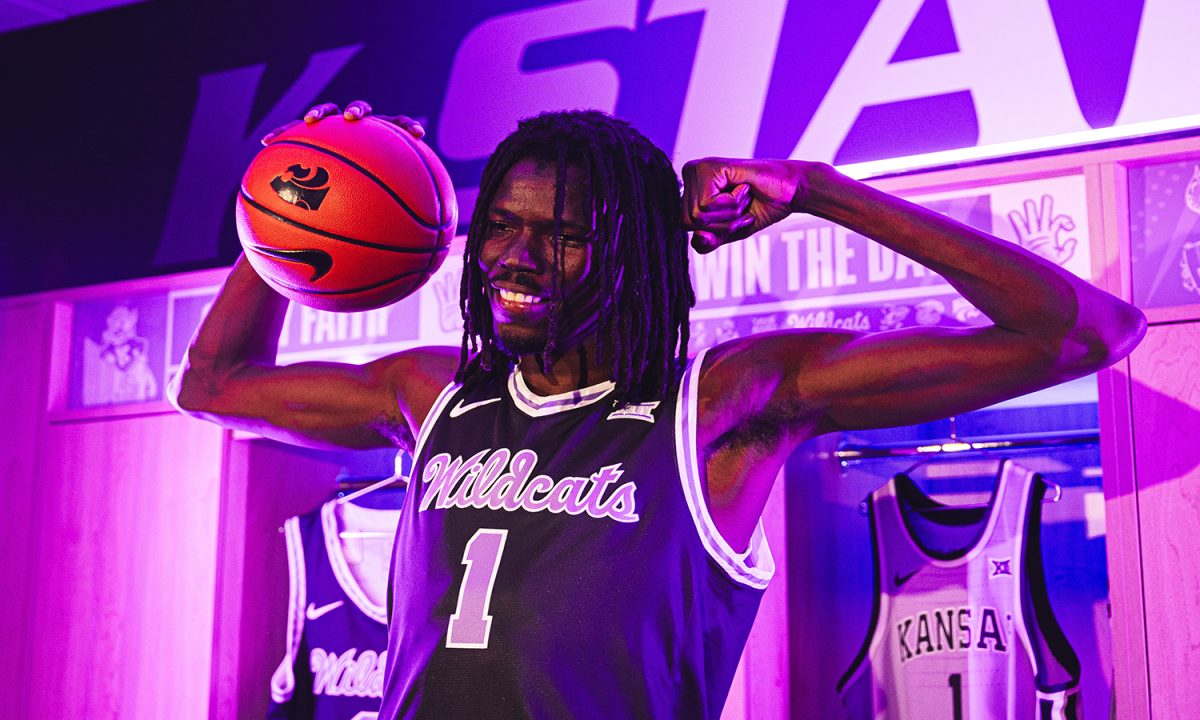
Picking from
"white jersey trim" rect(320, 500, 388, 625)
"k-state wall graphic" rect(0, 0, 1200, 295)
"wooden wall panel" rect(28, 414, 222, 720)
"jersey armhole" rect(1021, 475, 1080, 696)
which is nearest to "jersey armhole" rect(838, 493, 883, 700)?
"jersey armhole" rect(1021, 475, 1080, 696)

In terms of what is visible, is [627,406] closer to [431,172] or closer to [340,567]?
[431,172]

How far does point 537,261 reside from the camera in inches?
64.7

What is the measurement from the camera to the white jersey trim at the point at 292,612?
3.32 meters

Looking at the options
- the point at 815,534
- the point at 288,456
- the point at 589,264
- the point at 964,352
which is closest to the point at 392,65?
the point at 288,456

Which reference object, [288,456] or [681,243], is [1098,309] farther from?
[288,456]

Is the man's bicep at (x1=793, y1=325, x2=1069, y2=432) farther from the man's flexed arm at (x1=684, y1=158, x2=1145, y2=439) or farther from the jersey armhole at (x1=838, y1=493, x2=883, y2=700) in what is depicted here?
the jersey armhole at (x1=838, y1=493, x2=883, y2=700)

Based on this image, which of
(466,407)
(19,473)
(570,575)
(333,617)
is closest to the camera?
(570,575)

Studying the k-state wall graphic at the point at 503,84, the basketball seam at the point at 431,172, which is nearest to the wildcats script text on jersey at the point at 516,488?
the basketball seam at the point at 431,172

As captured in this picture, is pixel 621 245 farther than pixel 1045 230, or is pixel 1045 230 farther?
pixel 1045 230

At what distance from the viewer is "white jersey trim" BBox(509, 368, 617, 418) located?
1728 mm

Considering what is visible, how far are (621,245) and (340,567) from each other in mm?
1928

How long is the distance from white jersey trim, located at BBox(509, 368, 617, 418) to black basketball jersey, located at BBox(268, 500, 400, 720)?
1.66 meters

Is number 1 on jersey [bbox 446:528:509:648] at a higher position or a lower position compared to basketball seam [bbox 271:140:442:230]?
lower

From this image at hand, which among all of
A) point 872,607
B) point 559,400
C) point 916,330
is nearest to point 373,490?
point 872,607
